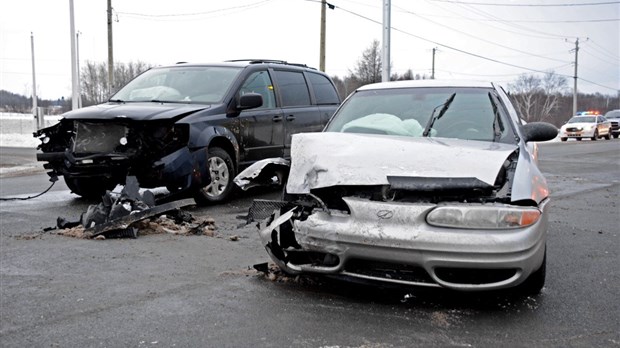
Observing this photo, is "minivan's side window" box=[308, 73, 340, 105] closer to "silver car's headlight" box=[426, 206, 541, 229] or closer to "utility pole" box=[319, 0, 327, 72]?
"silver car's headlight" box=[426, 206, 541, 229]

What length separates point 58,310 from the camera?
369cm

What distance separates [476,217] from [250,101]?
15.8 ft

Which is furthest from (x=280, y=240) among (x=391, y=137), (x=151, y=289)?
(x=391, y=137)

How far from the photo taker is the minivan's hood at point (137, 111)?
22.7 ft

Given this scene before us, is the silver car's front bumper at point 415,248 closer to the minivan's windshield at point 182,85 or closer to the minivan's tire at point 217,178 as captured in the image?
the minivan's tire at point 217,178

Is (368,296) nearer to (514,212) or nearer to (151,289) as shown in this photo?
(514,212)

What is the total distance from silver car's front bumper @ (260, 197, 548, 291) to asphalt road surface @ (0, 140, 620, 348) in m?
0.26

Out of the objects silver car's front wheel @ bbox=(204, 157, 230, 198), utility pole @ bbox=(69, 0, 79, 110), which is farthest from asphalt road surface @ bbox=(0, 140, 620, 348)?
utility pole @ bbox=(69, 0, 79, 110)

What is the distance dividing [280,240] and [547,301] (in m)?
1.93

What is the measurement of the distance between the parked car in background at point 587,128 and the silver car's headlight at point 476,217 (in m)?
37.5

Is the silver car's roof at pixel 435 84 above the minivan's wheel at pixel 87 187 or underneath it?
above

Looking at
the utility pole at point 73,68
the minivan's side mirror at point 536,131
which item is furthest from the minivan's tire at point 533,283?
the utility pole at point 73,68

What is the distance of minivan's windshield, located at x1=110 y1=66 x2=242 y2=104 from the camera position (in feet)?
26.3

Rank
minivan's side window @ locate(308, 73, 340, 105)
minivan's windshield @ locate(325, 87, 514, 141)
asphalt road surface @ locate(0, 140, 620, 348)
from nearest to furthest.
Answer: asphalt road surface @ locate(0, 140, 620, 348)
minivan's windshield @ locate(325, 87, 514, 141)
minivan's side window @ locate(308, 73, 340, 105)
